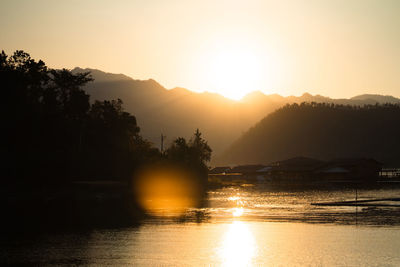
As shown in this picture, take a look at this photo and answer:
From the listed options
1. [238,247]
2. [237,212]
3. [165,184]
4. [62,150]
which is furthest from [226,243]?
[165,184]

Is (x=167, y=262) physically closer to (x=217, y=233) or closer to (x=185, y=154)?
(x=217, y=233)

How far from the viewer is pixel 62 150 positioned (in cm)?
11181

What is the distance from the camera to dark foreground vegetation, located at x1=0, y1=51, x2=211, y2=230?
9512 cm

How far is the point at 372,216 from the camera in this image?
6359 centimetres

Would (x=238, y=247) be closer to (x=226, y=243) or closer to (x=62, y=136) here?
(x=226, y=243)

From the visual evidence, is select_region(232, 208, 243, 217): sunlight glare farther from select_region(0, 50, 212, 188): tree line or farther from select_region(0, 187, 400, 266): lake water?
select_region(0, 50, 212, 188): tree line

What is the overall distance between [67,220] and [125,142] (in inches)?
2676

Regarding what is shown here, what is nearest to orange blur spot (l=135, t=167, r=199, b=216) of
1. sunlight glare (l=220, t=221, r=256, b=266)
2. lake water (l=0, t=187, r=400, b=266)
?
lake water (l=0, t=187, r=400, b=266)

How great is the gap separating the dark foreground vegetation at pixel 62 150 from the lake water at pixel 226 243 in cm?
2230

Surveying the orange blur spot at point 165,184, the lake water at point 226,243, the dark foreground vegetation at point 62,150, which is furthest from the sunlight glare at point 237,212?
the orange blur spot at point 165,184

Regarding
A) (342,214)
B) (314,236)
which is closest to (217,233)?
(314,236)

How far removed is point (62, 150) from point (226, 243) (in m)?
74.1

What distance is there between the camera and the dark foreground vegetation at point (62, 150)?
95.1 m

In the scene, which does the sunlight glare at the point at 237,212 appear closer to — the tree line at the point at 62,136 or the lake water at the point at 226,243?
the lake water at the point at 226,243
